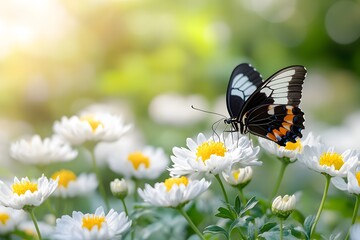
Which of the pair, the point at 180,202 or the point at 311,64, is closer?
the point at 180,202

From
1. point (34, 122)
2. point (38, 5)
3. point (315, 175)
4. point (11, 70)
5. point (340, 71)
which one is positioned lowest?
point (315, 175)

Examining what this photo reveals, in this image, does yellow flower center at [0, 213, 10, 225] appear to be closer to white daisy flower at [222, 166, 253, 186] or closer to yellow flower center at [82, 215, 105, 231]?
yellow flower center at [82, 215, 105, 231]

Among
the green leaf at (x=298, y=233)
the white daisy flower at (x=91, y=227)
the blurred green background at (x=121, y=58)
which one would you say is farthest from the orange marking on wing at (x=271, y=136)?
the blurred green background at (x=121, y=58)

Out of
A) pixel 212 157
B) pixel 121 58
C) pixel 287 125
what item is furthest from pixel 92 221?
pixel 121 58

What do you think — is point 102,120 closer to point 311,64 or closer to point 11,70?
point 11,70

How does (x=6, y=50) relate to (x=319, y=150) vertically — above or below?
above

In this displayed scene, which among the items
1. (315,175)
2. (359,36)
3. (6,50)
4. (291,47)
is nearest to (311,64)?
(291,47)

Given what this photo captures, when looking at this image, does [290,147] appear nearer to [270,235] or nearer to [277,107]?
[277,107]
